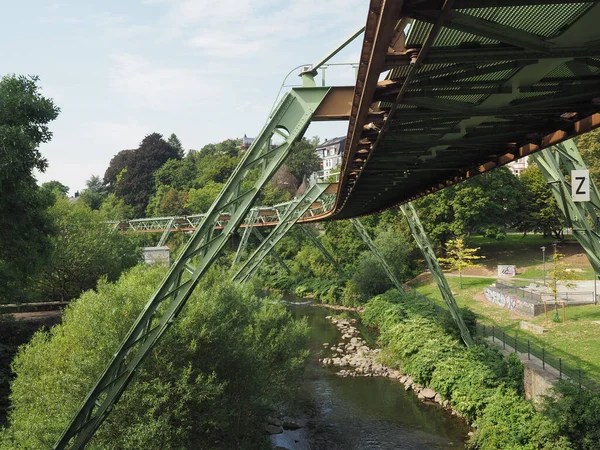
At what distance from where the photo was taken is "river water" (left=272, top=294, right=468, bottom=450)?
1656 centimetres

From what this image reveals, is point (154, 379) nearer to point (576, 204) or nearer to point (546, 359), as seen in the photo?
point (576, 204)

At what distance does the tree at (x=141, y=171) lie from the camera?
78188 millimetres

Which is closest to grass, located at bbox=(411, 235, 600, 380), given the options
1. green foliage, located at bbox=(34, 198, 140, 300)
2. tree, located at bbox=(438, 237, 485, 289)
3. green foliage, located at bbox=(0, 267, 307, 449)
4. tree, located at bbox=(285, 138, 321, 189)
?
tree, located at bbox=(438, 237, 485, 289)

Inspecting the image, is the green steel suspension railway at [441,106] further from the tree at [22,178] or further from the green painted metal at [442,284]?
the green painted metal at [442,284]

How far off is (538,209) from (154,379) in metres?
40.8

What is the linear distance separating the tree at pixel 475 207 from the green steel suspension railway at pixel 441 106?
3141cm

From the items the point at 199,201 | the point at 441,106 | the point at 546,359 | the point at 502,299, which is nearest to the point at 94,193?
the point at 199,201

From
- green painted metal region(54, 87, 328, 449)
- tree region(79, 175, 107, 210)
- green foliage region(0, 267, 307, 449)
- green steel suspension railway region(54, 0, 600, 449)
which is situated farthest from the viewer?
tree region(79, 175, 107, 210)

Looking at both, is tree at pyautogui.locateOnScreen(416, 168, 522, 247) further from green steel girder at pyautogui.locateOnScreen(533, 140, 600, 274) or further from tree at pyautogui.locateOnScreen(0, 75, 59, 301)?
tree at pyautogui.locateOnScreen(0, 75, 59, 301)

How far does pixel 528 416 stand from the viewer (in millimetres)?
14094

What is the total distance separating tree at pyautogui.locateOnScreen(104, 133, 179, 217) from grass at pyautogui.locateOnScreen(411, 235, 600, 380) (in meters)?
50.5

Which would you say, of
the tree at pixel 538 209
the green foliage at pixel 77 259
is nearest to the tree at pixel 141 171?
the green foliage at pixel 77 259

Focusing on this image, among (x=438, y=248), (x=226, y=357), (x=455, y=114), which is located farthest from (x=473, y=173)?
(x=438, y=248)

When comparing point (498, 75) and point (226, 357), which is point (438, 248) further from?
point (498, 75)
